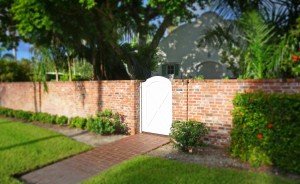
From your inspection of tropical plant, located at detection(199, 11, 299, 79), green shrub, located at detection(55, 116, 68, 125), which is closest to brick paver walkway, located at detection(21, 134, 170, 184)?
tropical plant, located at detection(199, 11, 299, 79)

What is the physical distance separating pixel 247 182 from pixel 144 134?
4154 mm

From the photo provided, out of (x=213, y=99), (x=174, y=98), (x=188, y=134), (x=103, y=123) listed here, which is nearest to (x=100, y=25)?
(x=103, y=123)

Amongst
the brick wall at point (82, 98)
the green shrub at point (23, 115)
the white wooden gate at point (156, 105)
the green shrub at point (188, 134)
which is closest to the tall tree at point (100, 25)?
the brick wall at point (82, 98)

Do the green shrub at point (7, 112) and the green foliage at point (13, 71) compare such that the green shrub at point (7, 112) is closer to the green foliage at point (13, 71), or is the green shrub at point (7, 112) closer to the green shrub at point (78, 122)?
the green foliage at point (13, 71)

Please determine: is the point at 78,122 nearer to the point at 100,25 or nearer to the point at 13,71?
the point at 100,25

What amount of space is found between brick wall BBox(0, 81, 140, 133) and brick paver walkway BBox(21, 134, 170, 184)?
45.3 inches

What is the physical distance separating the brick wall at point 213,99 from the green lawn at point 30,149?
2.96m

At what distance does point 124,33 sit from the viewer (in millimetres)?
12719

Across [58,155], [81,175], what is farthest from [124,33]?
[81,175]

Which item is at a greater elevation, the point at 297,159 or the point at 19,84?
the point at 19,84

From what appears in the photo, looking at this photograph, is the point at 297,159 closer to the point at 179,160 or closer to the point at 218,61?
the point at 179,160

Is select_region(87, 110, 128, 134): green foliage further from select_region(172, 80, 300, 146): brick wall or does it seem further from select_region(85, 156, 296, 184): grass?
select_region(85, 156, 296, 184): grass

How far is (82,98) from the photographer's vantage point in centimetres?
991

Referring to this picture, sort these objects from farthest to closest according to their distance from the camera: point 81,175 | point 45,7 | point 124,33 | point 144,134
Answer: point 124,33 < point 45,7 < point 144,134 < point 81,175
